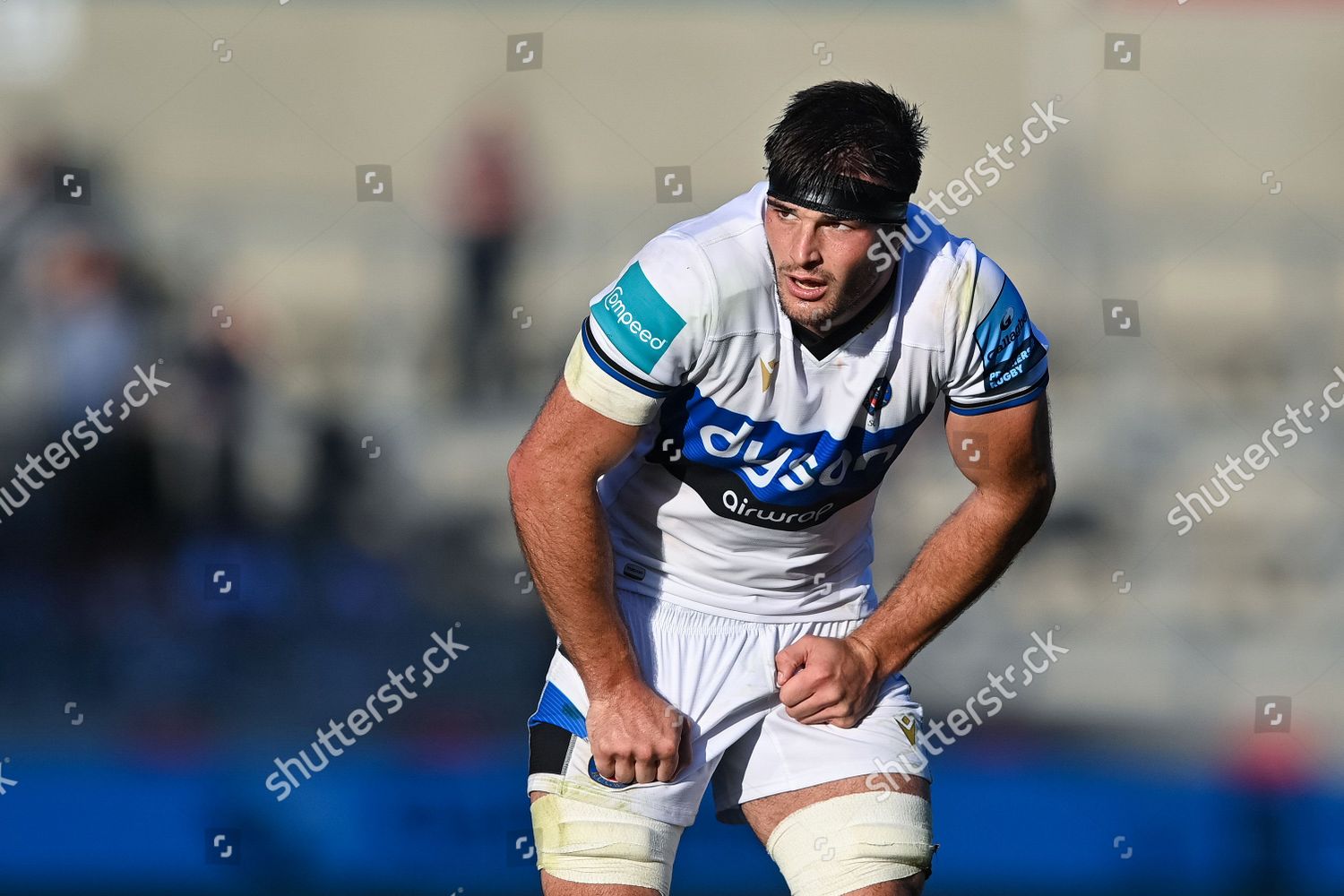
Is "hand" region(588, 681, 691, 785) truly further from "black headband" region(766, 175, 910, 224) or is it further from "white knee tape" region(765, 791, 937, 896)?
"black headband" region(766, 175, 910, 224)

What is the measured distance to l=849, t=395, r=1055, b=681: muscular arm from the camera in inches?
70.6

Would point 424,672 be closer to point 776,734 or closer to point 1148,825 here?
point 1148,825

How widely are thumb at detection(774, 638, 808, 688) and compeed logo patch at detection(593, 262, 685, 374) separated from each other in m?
0.46

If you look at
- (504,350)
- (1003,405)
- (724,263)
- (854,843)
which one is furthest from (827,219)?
(504,350)

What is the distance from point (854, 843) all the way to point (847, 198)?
80cm

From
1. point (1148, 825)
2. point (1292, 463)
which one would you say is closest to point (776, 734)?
point (1148, 825)

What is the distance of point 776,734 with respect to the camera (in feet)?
6.10

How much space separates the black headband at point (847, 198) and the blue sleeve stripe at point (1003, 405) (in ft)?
0.97

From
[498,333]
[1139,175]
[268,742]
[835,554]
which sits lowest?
[835,554]

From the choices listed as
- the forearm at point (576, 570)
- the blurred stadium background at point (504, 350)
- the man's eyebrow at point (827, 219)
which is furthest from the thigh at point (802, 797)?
the blurred stadium background at point (504, 350)

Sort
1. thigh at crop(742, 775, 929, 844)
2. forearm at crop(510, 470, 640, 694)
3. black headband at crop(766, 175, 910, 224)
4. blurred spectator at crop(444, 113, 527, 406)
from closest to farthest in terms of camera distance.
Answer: black headband at crop(766, 175, 910, 224) → forearm at crop(510, 470, 640, 694) → thigh at crop(742, 775, 929, 844) → blurred spectator at crop(444, 113, 527, 406)

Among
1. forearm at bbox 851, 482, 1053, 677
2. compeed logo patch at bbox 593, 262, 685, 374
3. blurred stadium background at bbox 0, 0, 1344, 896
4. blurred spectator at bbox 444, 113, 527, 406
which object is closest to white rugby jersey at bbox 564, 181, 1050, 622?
compeed logo patch at bbox 593, 262, 685, 374

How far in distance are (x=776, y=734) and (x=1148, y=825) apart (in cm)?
225

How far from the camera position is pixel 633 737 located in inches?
68.5
